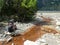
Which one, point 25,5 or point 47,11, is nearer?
point 25,5

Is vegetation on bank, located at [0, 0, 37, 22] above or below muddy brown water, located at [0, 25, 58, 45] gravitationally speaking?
above

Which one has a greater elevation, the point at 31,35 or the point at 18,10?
the point at 18,10

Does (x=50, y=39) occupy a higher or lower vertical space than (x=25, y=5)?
lower

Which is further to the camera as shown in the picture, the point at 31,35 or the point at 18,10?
the point at 18,10

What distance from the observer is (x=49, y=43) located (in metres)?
16.2

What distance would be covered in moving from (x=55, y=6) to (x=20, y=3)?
37.1 feet

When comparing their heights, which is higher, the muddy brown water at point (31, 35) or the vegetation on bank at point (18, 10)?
the vegetation on bank at point (18, 10)

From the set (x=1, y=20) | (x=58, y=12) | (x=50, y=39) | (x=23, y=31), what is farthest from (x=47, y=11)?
(x=50, y=39)

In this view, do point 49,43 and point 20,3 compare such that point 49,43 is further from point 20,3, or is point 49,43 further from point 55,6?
point 55,6

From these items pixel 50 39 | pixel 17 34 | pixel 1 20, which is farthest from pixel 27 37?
A: pixel 1 20

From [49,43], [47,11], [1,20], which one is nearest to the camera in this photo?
[49,43]

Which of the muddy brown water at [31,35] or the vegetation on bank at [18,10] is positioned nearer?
the muddy brown water at [31,35]

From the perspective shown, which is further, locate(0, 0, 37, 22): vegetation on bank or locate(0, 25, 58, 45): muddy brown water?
locate(0, 0, 37, 22): vegetation on bank

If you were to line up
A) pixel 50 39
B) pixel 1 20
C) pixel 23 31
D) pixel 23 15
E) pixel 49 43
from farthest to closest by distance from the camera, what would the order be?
pixel 23 15, pixel 1 20, pixel 23 31, pixel 50 39, pixel 49 43
